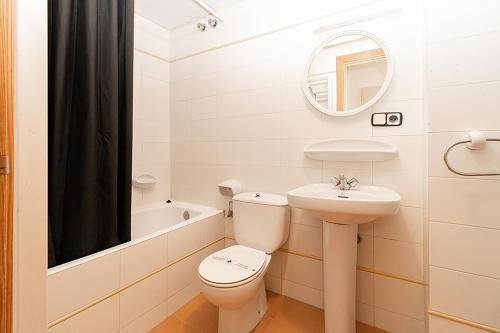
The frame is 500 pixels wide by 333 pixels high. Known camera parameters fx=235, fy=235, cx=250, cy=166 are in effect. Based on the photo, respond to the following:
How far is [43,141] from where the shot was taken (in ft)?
2.77

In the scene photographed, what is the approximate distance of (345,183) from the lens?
144cm

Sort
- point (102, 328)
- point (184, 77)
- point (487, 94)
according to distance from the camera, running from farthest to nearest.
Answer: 1. point (184, 77)
2. point (102, 328)
3. point (487, 94)

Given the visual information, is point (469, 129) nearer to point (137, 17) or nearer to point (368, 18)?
point (368, 18)

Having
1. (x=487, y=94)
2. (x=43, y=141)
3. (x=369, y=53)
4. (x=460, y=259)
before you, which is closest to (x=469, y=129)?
(x=487, y=94)

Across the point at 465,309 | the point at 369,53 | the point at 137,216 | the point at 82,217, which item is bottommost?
the point at 465,309

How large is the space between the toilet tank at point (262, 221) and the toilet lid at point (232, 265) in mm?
86

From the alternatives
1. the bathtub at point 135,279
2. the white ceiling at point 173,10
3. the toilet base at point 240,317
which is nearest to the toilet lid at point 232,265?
the toilet base at point 240,317

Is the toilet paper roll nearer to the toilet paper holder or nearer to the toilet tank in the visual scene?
the toilet paper holder

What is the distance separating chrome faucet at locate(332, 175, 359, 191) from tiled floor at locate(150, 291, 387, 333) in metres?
0.88

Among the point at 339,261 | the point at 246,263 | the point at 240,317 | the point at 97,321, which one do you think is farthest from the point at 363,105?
the point at 97,321

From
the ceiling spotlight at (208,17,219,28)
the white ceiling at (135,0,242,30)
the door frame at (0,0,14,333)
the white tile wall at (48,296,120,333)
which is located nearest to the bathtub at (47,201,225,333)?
the white tile wall at (48,296,120,333)

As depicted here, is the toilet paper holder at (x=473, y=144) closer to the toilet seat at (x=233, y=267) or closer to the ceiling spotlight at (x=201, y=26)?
the toilet seat at (x=233, y=267)

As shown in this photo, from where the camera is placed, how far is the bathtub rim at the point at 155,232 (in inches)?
43.3

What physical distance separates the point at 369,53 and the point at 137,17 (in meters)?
1.91
